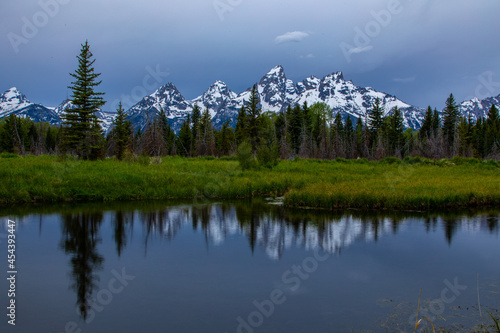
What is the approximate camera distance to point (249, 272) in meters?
10.1

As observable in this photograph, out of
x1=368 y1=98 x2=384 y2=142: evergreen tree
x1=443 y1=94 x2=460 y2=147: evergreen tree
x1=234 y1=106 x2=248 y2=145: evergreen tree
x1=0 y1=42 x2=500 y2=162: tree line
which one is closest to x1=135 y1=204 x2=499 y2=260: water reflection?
x1=0 y1=42 x2=500 y2=162: tree line

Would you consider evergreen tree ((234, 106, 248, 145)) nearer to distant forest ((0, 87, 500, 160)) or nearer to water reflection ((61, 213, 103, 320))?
distant forest ((0, 87, 500, 160))

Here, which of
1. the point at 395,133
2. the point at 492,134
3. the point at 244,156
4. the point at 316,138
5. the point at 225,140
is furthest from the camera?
the point at 225,140

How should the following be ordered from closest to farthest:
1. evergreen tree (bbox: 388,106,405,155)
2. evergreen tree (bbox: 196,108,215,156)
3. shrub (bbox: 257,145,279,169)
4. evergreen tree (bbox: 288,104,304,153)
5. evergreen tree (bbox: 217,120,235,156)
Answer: shrub (bbox: 257,145,279,169), evergreen tree (bbox: 196,108,215,156), evergreen tree (bbox: 388,106,405,155), evergreen tree (bbox: 288,104,304,153), evergreen tree (bbox: 217,120,235,156)

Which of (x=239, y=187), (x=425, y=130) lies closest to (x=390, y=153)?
(x=425, y=130)

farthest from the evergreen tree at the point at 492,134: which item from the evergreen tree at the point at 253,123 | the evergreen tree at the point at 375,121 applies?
the evergreen tree at the point at 253,123

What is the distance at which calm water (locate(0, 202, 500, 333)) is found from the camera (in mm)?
7258

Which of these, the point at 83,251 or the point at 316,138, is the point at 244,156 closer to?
the point at 83,251

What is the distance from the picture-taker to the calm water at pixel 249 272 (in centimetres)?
726

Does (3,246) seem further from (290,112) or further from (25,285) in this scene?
(290,112)

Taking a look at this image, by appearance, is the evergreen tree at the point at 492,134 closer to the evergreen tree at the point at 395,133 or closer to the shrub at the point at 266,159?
the evergreen tree at the point at 395,133

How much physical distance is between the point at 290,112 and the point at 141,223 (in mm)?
67981

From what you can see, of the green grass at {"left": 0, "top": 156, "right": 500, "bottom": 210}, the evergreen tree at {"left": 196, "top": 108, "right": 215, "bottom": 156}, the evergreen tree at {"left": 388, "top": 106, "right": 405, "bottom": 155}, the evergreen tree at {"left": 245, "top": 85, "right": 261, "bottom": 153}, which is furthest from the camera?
the evergreen tree at {"left": 388, "top": 106, "right": 405, "bottom": 155}

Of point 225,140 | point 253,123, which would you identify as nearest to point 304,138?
point 253,123
